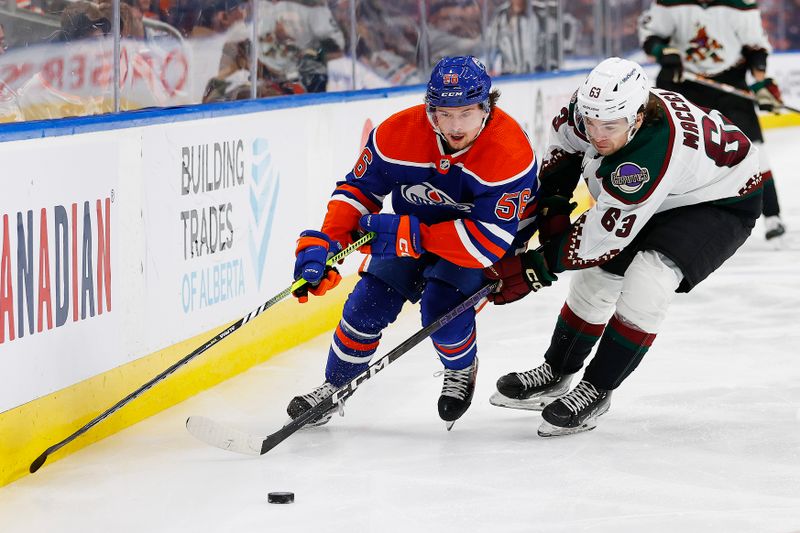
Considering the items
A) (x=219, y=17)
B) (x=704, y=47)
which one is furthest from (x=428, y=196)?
(x=704, y=47)

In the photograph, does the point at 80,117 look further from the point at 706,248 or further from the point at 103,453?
the point at 706,248

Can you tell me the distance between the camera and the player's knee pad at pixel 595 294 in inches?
128

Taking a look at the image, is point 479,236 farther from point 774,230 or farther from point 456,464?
point 774,230

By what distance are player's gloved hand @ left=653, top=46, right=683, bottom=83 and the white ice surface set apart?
7.16 feet

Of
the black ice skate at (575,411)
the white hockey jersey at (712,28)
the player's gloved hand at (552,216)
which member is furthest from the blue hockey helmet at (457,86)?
the white hockey jersey at (712,28)

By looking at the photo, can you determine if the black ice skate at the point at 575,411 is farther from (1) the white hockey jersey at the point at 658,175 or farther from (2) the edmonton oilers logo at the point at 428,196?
(2) the edmonton oilers logo at the point at 428,196

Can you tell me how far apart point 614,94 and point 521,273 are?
1.66ft

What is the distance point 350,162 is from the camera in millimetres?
4562

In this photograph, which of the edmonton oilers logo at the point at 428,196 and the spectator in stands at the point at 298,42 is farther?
the spectator in stands at the point at 298,42

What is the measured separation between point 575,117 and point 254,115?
1.09 meters

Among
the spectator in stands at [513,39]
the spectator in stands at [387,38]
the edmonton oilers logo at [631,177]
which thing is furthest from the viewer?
the spectator in stands at [513,39]

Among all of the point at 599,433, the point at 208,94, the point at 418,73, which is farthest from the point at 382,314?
the point at 418,73

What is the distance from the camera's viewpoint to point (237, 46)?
13.5ft

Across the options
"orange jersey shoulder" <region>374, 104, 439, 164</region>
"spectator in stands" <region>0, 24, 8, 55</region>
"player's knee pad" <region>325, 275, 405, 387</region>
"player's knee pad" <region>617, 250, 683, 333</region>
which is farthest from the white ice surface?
"spectator in stands" <region>0, 24, 8, 55</region>
